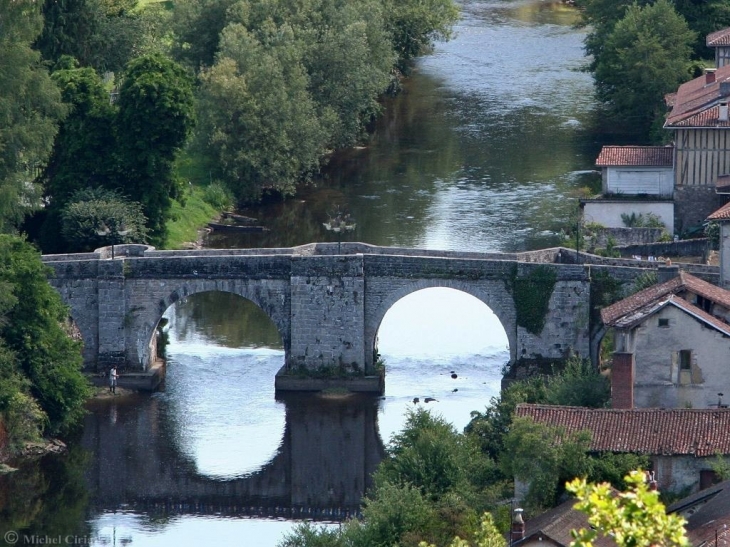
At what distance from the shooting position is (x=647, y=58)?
3378 inches

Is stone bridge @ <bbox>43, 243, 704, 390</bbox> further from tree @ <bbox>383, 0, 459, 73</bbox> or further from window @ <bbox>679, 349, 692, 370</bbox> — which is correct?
tree @ <bbox>383, 0, 459, 73</bbox>

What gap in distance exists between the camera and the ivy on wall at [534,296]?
58.2 meters

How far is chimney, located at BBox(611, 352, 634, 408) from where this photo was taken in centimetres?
4691

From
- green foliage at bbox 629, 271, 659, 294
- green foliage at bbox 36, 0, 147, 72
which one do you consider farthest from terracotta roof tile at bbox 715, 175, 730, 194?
green foliage at bbox 36, 0, 147, 72

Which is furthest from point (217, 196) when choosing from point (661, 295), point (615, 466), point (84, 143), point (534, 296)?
point (615, 466)

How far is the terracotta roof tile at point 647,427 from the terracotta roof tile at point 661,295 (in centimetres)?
545

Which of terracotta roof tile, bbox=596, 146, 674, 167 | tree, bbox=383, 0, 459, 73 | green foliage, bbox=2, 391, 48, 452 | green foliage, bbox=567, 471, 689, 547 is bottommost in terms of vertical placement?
green foliage, bbox=2, 391, 48, 452

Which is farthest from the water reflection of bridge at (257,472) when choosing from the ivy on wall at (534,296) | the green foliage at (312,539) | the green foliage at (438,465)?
the green foliage at (312,539)

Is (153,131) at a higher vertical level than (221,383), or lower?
higher

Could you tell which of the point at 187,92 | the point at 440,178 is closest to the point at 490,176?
the point at 440,178

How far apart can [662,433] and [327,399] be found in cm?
1807

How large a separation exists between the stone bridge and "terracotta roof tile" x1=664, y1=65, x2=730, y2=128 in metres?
12.3

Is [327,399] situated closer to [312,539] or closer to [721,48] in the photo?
[312,539]

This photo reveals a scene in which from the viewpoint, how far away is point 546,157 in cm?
8806
